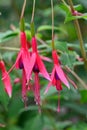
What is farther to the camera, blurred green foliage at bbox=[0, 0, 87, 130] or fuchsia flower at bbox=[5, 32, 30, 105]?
blurred green foliage at bbox=[0, 0, 87, 130]

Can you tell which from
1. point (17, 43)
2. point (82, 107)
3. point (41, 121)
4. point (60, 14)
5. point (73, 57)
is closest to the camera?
point (73, 57)

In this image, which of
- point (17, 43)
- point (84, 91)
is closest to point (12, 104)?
point (84, 91)

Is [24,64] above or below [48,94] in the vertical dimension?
above

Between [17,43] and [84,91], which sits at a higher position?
[84,91]

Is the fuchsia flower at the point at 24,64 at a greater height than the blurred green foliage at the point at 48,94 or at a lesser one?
greater

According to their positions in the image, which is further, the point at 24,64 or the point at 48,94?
the point at 48,94

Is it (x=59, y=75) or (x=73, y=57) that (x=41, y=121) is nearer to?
(x=73, y=57)

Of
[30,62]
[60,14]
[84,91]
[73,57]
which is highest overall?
[30,62]

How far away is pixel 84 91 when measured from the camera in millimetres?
1355

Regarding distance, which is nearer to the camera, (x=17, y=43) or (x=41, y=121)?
(x=41, y=121)

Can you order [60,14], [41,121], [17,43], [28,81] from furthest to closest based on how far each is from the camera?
1. [17,43]
2. [60,14]
3. [41,121]
4. [28,81]

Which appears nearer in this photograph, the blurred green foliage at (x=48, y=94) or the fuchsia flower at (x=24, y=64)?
the fuchsia flower at (x=24, y=64)

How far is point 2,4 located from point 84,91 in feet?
4.53

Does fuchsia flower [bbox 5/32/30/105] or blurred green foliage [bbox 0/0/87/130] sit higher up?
fuchsia flower [bbox 5/32/30/105]
